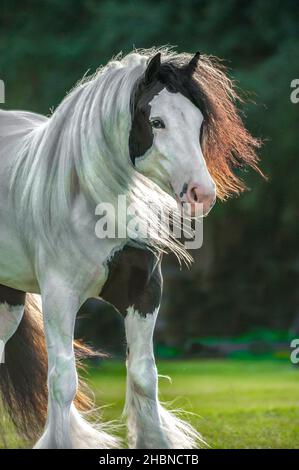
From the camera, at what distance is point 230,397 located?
6.34 meters

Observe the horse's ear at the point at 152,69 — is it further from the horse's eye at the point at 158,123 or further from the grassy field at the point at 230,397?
the grassy field at the point at 230,397

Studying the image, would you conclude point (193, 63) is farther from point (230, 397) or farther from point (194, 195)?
point (230, 397)

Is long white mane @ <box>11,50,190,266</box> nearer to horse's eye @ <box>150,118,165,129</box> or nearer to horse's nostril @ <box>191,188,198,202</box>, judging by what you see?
horse's eye @ <box>150,118,165,129</box>

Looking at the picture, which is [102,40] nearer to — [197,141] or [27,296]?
[27,296]

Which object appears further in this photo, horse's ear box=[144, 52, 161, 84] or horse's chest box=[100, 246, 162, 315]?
horse's chest box=[100, 246, 162, 315]

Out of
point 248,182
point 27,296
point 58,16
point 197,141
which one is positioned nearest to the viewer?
point 197,141

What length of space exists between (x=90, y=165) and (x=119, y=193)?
0.39 feet

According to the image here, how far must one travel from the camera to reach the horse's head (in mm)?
2764

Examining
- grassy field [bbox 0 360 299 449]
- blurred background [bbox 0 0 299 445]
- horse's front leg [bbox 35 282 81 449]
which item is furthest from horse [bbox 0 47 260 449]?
A: blurred background [bbox 0 0 299 445]

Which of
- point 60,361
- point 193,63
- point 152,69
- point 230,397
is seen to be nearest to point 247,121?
point 230,397

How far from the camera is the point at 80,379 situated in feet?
12.6

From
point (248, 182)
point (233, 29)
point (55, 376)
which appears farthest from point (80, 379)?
point (233, 29)

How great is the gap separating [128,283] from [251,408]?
2.62 meters

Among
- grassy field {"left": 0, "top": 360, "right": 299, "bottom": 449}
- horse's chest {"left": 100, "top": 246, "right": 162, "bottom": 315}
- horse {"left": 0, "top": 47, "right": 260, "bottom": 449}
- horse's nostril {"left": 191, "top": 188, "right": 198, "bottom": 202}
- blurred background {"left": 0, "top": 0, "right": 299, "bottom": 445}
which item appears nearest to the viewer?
horse's nostril {"left": 191, "top": 188, "right": 198, "bottom": 202}
